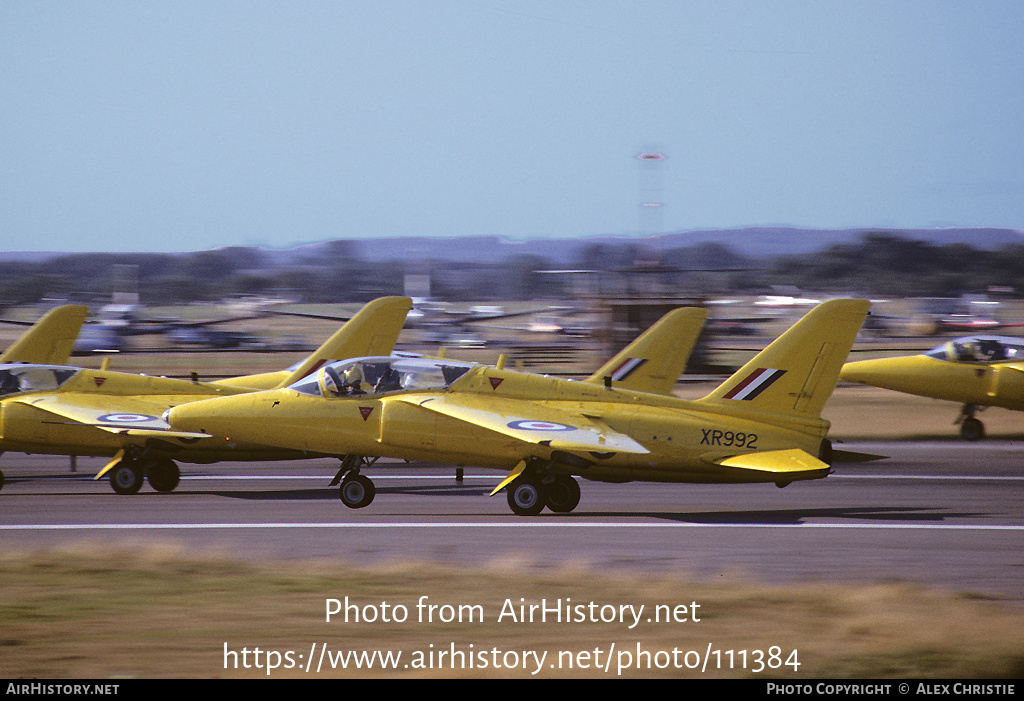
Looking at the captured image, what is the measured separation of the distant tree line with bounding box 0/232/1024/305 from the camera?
Answer: 10106cm

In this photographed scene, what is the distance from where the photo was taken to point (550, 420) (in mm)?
15773

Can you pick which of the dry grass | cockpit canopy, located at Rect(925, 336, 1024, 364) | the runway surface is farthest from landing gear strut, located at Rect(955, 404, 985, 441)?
the dry grass

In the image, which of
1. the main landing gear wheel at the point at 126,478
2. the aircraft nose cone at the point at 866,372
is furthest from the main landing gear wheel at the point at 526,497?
the aircraft nose cone at the point at 866,372

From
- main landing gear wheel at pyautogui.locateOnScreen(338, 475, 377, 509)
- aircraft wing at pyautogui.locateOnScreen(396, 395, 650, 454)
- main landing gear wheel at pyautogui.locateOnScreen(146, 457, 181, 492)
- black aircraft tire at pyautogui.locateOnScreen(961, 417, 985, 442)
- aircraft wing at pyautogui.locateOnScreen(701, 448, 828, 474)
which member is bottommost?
black aircraft tire at pyautogui.locateOnScreen(961, 417, 985, 442)

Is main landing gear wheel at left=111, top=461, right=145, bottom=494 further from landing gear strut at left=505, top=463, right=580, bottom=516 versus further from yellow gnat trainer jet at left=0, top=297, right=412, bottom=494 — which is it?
landing gear strut at left=505, top=463, right=580, bottom=516

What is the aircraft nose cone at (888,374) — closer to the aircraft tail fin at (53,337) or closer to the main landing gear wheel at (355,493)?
the main landing gear wheel at (355,493)

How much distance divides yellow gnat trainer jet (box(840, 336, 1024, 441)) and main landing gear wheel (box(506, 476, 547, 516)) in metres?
12.9

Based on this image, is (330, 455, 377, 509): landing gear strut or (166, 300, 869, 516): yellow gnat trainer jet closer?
(166, 300, 869, 516): yellow gnat trainer jet

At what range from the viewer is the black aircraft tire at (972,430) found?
27.0 metres

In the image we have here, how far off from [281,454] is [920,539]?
35.3 ft

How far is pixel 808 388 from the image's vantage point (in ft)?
52.3

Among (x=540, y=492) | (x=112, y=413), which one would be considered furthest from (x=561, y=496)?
(x=112, y=413)

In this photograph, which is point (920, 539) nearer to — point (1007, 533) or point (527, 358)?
point (1007, 533)

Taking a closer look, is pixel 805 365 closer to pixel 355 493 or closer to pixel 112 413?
pixel 355 493
